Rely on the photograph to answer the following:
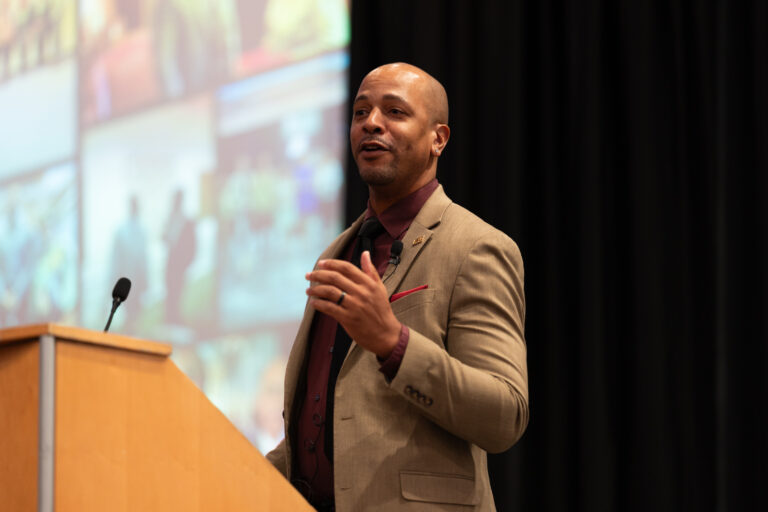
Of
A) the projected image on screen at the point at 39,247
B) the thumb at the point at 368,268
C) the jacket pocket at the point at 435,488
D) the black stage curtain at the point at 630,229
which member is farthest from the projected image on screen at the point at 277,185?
the thumb at the point at 368,268

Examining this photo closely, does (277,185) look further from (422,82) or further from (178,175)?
(422,82)

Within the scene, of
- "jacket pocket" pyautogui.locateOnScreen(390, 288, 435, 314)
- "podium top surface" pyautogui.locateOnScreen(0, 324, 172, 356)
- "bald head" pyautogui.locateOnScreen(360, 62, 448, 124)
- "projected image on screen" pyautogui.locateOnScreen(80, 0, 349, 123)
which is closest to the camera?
"podium top surface" pyautogui.locateOnScreen(0, 324, 172, 356)

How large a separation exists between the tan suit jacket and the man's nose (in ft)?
0.94

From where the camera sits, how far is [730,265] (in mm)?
3242

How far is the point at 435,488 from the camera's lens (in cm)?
170

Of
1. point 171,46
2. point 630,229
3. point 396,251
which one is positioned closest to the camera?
point 396,251

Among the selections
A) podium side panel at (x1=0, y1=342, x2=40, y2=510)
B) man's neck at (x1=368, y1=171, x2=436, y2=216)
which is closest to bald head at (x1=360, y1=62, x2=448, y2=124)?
man's neck at (x1=368, y1=171, x2=436, y2=216)

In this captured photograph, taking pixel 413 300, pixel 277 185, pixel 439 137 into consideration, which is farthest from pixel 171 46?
pixel 413 300

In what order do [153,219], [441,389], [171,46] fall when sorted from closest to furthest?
1. [441,389]
2. [153,219]
3. [171,46]

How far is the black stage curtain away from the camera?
3.20 meters

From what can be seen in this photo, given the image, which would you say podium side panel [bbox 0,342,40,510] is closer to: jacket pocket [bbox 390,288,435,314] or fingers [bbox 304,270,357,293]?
fingers [bbox 304,270,357,293]

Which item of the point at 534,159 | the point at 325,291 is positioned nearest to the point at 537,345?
the point at 534,159

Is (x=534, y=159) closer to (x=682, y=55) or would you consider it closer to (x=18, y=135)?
(x=682, y=55)

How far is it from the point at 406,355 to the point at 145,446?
446mm
